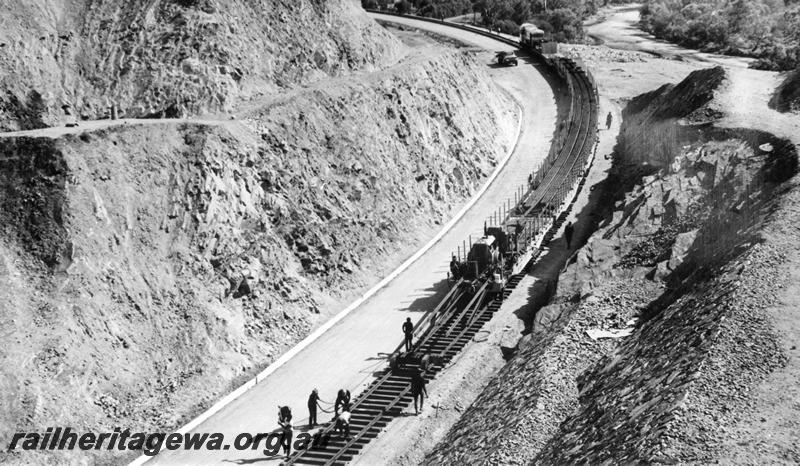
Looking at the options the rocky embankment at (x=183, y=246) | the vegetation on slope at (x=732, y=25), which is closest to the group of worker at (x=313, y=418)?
the rocky embankment at (x=183, y=246)

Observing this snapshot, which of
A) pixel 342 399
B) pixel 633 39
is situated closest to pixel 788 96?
pixel 342 399

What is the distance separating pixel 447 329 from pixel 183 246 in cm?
992

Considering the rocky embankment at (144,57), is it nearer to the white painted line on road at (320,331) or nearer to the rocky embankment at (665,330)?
the white painted line on road at (320,331)

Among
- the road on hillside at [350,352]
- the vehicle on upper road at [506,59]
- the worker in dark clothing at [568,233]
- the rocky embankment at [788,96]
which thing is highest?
the rocky embankment at [788,96]

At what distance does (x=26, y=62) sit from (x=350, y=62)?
1682 centimetres

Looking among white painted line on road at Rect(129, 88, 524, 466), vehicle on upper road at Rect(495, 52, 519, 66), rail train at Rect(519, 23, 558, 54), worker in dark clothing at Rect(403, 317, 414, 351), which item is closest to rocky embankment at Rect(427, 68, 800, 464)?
worker in dark clothing at Rect(403, 317, 414, 351)

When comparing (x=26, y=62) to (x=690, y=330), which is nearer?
(x=690, y=330)

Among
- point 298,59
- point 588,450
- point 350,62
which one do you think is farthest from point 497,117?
point 588,450

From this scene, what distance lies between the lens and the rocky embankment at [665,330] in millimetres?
19594

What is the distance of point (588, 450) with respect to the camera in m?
20.2

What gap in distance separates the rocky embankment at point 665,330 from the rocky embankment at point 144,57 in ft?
56.7

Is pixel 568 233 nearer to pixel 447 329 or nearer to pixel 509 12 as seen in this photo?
pixel 447 329

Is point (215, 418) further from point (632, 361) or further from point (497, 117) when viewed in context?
point (497, 117)

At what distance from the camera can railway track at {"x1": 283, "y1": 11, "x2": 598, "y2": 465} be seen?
27.4m
